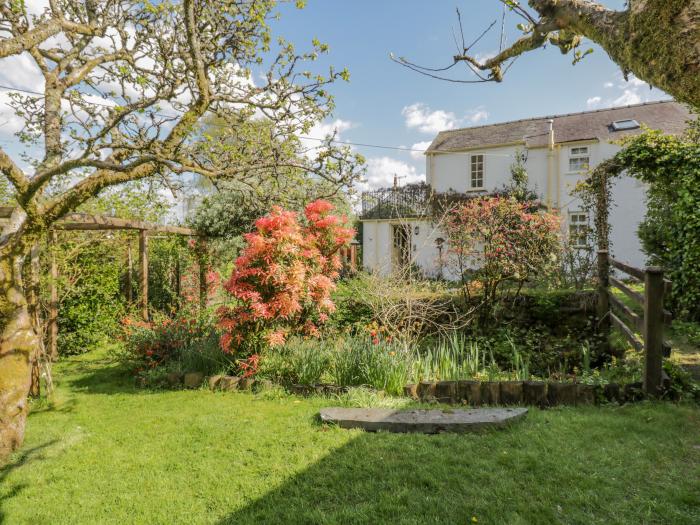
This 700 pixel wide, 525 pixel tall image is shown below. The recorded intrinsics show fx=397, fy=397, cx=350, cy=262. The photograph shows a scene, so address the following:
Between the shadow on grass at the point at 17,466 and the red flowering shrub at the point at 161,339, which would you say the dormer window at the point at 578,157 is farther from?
the shadow on grass at the point at 17,466

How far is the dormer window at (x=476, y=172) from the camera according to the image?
1781cm

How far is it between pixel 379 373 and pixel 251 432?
1.73 meters

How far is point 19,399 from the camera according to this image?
3893mm

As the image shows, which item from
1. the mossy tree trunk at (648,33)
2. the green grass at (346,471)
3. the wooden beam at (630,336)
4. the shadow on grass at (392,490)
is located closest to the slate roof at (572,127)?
the wooden beam at (630,336)

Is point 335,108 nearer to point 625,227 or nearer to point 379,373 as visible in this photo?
point 379,373

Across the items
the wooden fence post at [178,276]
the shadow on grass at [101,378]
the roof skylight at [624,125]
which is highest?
the roof skylight at [624,125]

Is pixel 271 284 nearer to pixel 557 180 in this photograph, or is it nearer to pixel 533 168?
pixel 557 180

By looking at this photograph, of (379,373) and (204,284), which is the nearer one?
(379,373)

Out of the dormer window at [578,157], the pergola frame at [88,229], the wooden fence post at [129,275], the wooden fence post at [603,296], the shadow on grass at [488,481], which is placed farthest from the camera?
the dormer window at [578,157]

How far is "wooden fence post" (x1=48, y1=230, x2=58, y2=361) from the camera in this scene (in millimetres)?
6295

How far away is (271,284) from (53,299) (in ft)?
13.3

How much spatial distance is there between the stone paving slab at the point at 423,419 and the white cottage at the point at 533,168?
953cm

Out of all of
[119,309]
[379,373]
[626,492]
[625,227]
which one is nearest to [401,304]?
[379,373]

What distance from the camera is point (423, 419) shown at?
3.99 metres
